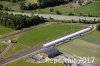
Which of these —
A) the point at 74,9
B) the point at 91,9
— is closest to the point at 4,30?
the point at 74,9

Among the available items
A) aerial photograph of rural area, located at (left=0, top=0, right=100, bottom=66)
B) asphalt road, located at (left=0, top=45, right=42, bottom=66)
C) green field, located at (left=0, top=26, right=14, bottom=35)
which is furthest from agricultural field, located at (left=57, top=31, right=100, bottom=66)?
green field, located at (left=0, top=26, right=14, bottom=35)

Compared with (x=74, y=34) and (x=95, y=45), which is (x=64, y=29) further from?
(x=95, y=45)

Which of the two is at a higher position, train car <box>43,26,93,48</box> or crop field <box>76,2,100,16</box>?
crop field <box>76,2,100,16</box>

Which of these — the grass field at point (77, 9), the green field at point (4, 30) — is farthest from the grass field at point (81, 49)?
the grass field at point (77, 9)

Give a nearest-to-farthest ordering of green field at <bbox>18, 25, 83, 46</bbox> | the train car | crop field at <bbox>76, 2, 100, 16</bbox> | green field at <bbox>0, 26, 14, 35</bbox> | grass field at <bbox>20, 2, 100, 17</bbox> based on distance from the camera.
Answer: the train car, green field at <bbox>18, 25, 83, 46</bbox>, green field at <bbox>0, 26, 14, 35</bbox>, grass field at <bbox>20, 2, 100, 17</bbox>, crop field at <bbox>76, 2, 100, 16</bbox>

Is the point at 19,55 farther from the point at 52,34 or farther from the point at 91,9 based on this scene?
Answer: the point at 91,9

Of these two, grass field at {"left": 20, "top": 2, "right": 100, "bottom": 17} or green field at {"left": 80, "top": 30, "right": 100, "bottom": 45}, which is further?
grass field at {"left": 20, "top": 2, "right": 100, "bottom": 17}

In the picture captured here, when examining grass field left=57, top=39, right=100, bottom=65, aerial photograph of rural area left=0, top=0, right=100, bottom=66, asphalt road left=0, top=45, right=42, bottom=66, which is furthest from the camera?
asphalt road left=0, top=45, right=42, bottom=66

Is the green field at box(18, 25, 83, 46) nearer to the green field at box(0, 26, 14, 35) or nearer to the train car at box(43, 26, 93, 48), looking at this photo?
the train car at box(43, 26, 93, 48)
